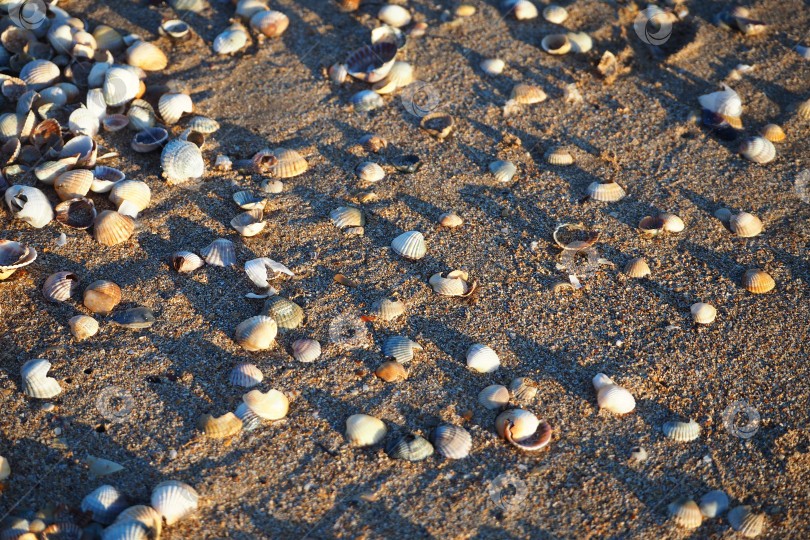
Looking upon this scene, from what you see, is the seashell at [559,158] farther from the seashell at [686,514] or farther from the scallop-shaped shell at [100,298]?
the scallop-shaped shell at [100,298]

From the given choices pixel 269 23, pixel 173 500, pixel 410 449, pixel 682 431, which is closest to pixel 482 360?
pixel 410 449

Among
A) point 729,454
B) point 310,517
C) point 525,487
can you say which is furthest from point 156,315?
point 729,454

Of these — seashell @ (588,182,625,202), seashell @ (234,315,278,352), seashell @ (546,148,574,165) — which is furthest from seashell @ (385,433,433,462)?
seashell @ (546,148,574,165)

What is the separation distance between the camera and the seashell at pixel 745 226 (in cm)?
437

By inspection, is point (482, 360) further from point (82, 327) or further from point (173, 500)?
point (82, 327)

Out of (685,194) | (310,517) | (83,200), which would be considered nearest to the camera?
(310,517)

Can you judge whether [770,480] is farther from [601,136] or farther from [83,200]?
[83,200]

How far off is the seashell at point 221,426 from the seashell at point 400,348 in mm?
945

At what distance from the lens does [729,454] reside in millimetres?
3365

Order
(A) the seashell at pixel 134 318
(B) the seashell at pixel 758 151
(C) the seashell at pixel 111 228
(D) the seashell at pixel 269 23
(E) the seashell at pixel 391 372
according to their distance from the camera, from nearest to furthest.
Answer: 1. (E) the seashell at pixel 391 372
2. (A) the seashell at pixel 134 318
3. (C) the seashell at pixel 111 228
4. (B) the seashell at pixel 758 151
5. (D) the seashell at pixel 269 23

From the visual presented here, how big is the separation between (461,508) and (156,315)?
216 centimetres

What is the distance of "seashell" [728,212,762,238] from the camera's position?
4.37 metres

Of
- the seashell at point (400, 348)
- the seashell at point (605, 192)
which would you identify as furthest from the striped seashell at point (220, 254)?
the seashell at point (605, 192)

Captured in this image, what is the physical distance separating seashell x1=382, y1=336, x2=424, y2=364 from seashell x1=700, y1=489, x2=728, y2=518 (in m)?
1.72
